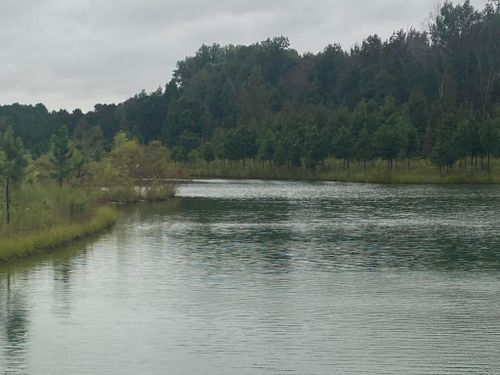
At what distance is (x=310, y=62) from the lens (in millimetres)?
196625

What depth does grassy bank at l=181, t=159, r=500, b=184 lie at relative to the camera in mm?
106062

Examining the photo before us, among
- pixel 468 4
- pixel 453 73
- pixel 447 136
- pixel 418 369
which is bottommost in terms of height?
pixel 418 369

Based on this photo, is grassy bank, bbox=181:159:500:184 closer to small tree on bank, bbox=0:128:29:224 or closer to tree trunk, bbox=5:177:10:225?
small tree on bank, bbox=0:128:29:224

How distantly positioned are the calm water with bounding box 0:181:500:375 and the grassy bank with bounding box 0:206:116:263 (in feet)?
2.99

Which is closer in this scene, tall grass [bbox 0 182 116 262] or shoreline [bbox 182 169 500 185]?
tall grass [bbox 0 182 116 262]

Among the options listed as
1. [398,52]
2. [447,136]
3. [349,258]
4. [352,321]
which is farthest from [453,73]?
[352,321]

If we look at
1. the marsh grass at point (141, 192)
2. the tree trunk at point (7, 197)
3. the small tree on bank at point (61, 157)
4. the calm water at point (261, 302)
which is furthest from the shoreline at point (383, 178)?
the tree trunk at point (7, 197)

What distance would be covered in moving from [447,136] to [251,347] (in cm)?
9136

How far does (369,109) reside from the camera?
139 m

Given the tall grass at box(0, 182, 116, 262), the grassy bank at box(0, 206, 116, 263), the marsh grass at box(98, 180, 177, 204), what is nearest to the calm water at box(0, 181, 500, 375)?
the grassy bank at box(0, 206, 116, 263)

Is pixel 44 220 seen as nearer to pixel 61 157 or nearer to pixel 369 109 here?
pixel 61 157

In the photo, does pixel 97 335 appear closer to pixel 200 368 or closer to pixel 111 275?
pixel 200 368

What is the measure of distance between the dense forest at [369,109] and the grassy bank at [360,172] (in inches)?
67.5

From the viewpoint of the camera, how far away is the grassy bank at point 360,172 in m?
106
